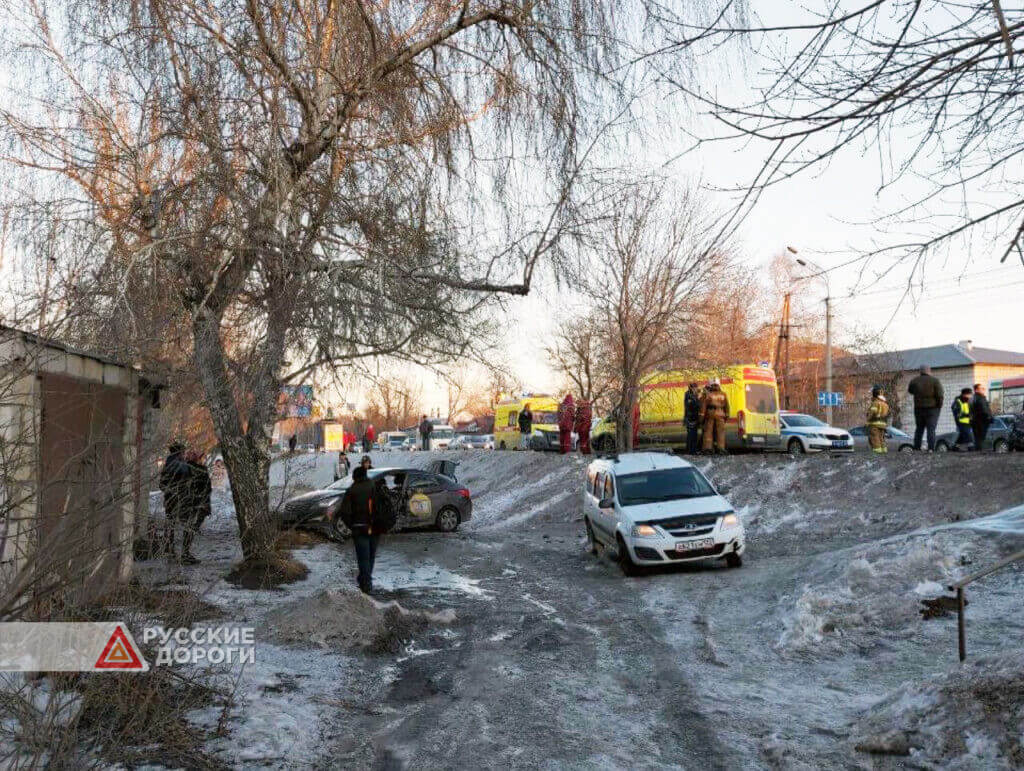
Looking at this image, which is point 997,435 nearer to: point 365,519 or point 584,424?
point 584,424

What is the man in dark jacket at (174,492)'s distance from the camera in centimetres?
587

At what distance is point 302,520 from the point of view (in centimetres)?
1859

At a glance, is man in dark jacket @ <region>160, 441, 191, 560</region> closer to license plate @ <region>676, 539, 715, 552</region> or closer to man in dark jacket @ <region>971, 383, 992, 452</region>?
license plate @ <region>676, 539, 715, 552</region>

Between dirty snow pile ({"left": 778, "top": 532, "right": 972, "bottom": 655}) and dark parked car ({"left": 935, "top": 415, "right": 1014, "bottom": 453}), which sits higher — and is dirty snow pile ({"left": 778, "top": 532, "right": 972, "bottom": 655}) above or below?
below

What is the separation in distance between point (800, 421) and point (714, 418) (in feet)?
27.0

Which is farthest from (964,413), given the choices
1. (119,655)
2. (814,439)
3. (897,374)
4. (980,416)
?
(897,374)

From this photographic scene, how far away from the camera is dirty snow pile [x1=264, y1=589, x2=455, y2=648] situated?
902cm

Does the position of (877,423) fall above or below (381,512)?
above

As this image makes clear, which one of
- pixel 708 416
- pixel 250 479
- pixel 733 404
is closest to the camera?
pixel 250 479

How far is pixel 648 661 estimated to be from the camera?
844 centimetres

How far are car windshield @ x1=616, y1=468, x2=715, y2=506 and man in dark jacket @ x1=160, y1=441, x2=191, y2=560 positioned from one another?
9032 millimetres

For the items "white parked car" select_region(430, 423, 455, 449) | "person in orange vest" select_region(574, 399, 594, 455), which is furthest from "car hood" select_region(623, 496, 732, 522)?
"white parked car" select_region(430, 423, 455, 449)

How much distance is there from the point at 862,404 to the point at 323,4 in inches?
2091

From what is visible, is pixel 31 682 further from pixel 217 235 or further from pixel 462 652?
pixel 217 235
